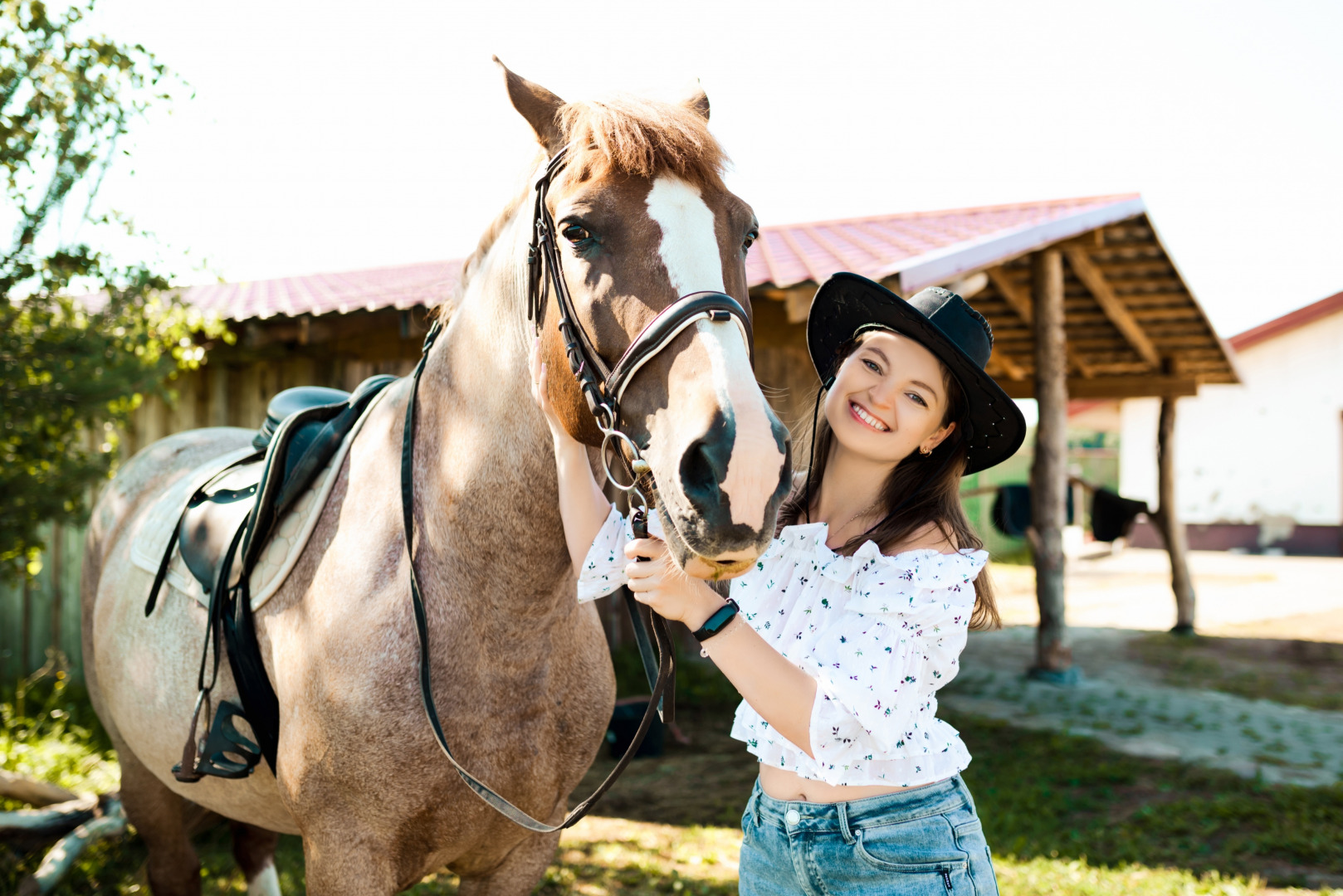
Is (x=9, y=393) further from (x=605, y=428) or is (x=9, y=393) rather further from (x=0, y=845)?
(x=605, y=428)

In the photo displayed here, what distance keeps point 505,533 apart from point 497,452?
164 millimetres

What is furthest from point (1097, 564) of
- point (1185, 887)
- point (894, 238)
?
point (1185, 887)

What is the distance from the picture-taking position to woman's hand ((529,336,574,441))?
155cm

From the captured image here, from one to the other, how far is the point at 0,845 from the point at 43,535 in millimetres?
3364

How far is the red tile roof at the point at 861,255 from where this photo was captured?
5617 mm

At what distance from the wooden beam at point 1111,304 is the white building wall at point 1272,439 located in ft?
30.0

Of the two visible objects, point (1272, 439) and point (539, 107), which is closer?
point (539, 107)

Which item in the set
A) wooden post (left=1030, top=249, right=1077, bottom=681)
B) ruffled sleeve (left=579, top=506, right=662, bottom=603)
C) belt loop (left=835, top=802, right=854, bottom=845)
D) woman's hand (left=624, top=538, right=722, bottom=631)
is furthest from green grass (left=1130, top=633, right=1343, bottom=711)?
woman's hand (left=624, top=538, right=722, bottom=631)

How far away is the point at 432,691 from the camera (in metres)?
1.75

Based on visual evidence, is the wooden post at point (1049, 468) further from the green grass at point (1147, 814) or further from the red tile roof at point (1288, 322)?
the red tile roof at point (1288, 322)

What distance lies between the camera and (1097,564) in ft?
56.1

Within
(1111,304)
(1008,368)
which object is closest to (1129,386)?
(1008,368)

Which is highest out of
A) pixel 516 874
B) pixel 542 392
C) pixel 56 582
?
pixel 542 392

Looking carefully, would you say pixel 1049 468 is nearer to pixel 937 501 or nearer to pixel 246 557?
pixel 937 501
